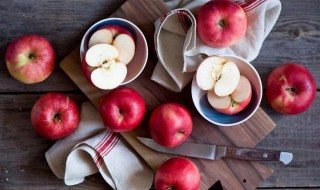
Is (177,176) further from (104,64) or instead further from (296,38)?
(296,38)

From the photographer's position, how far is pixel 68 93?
102cm

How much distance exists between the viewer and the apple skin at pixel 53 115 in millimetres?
955

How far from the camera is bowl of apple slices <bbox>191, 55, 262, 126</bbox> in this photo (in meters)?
0.92

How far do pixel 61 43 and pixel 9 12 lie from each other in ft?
0.44

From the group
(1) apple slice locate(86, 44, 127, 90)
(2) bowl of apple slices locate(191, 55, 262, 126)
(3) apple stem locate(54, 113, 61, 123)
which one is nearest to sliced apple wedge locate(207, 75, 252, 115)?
(2) bowl of apple slices locate(191, 55, 262, 126)

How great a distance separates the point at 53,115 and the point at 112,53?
7.3 inches

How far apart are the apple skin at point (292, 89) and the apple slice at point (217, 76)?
0.36 feet

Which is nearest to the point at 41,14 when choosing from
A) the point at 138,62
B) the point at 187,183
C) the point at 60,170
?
the point at 138,62

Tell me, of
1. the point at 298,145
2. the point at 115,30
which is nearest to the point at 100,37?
the point at 115,30

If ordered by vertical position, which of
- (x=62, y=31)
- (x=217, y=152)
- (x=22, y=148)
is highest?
(x=62, y=31)

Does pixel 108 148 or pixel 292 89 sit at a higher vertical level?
pixel 292 89

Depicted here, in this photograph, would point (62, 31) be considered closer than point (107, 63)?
No

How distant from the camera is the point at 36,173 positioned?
103 centimetres

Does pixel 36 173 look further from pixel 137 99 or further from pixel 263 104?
pixel 263 104
